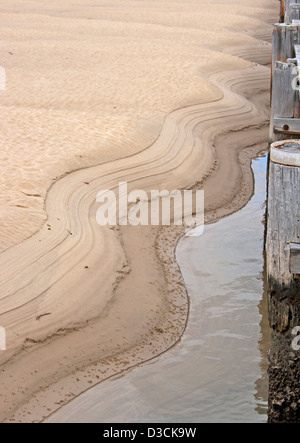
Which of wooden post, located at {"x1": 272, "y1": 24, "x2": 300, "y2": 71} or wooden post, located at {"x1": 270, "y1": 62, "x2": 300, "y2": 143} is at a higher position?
wooden post, located at {"x1": 272, "y1": 24, "x2": 300, "y2": 71}

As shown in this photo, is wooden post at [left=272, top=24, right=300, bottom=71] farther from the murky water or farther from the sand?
the sand

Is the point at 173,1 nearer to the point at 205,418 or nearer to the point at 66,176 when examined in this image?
the point at 66,176

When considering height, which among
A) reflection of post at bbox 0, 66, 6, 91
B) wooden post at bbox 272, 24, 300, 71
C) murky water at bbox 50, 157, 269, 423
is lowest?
murky water at bbox 50, 157, 269, 423

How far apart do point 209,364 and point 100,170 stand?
3851 mm

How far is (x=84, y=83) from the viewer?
12.5 meters

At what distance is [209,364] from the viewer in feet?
18.2

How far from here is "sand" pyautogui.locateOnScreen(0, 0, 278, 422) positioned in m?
5.57

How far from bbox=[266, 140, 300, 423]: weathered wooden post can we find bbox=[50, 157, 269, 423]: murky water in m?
0.97

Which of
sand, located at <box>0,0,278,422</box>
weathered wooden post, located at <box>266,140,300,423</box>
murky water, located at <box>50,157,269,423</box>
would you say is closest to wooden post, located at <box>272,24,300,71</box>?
murky water, located at <box>50,157,269,423</box>

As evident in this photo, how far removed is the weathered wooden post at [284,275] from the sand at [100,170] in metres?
1.65

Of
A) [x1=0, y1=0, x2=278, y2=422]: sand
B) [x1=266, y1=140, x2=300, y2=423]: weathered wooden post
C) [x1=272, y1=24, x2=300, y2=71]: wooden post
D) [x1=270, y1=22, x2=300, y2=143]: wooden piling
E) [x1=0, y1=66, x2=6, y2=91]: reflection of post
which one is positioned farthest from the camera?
[x1=0, y1=66, x2=6, y2=91]: reflection of post

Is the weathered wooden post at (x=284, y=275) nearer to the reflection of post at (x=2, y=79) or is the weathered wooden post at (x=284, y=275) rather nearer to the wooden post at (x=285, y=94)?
the wooden post at (x=285, y=94)

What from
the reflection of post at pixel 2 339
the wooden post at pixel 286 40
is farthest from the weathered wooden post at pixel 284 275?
the wooden post at pixel 286 40
